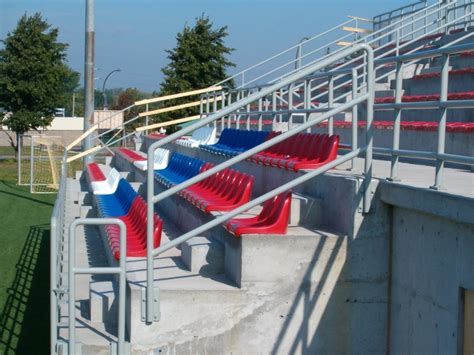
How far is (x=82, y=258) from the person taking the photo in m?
8.48

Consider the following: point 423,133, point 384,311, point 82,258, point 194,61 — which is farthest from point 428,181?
point 194,61

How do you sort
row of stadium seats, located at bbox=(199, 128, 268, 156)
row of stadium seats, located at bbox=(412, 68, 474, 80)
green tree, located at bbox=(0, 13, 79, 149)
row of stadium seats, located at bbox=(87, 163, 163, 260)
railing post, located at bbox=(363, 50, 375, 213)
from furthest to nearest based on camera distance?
green tree, located at bbox=(0, 13, 79, 149) < row of stadium seats, located at bbox=(412, 68, 474, 80) < row of stadium seats, located at bbox=(199, 128, 268, 156) < row of stadium seats, located at bbox=(87, 163, 163, 260) < railing post, located at bbox=(363, 50, 375, 213)

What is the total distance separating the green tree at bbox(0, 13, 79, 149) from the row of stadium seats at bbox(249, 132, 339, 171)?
1226 inches

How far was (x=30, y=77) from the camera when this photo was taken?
38938 millimetres

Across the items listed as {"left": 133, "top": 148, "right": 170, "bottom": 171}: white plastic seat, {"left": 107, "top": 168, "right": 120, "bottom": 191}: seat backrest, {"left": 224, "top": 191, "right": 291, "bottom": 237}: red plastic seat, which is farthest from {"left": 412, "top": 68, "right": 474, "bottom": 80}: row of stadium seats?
{"left": 224, "top": 191, "right": 291, "bottom": 237}: red plastic seat

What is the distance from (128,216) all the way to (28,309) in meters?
1.53

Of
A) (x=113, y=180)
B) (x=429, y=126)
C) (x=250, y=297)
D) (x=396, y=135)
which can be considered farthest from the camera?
(x=113, y=180)

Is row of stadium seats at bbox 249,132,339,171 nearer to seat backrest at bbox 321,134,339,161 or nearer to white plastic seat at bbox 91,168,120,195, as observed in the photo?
seat backrest at bbox 321,134,339,161

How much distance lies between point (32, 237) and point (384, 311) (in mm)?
9722

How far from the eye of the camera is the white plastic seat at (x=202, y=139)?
494 inches

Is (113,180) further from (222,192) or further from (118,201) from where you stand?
(222,192)

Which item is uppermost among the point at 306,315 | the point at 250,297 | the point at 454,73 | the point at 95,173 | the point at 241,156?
the point at 454,73

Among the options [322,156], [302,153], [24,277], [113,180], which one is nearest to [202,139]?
[113,180]

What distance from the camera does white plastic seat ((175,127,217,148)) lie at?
494 inches
